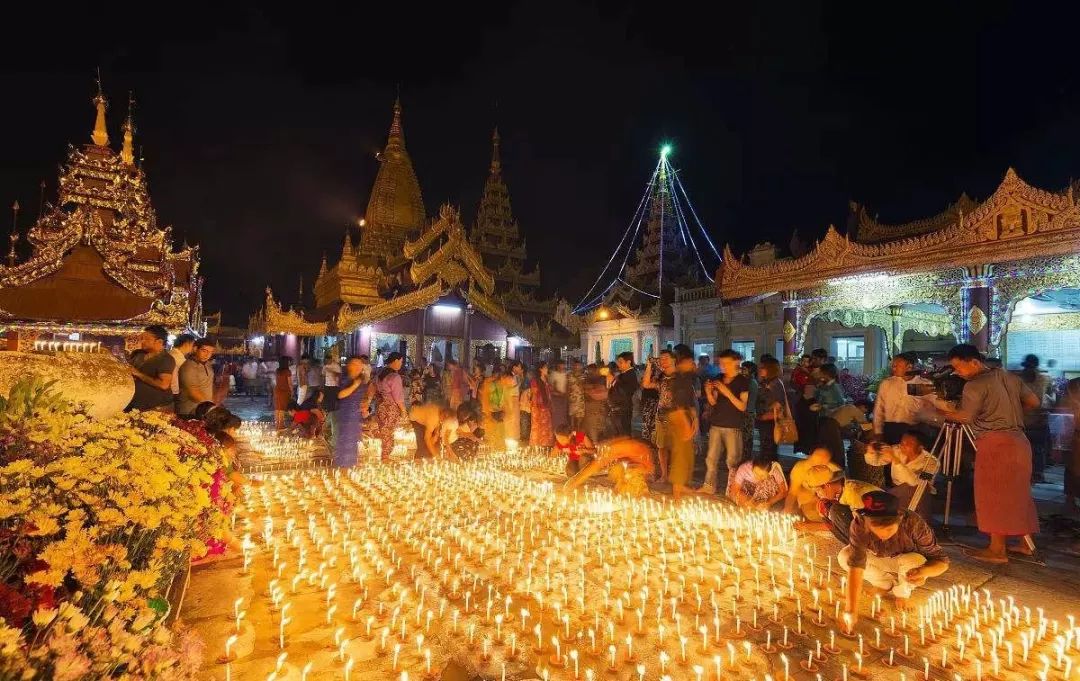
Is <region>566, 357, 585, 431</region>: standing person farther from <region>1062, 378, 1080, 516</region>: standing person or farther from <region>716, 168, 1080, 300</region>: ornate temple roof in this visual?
<region>1062, 378, 1080, 516</region>: standing person

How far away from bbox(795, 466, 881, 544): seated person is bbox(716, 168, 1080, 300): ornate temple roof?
25.1 ft

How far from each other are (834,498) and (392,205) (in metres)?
31.6

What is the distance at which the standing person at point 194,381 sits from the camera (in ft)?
22.0

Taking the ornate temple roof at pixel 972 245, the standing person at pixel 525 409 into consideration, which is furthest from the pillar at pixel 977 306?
the standing person at pixel 525 409

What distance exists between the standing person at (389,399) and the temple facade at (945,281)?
843cm

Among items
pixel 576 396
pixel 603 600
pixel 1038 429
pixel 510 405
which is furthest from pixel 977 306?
pixel 603 600

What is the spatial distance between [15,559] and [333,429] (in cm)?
720

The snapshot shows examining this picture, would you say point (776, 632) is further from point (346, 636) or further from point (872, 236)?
point (872, 236)

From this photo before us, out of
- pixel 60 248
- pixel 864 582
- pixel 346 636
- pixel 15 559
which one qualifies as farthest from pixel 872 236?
pixel 60 248

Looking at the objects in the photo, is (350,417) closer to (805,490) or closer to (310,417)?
(310,417)

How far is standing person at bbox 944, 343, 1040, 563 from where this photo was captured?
15.5ft

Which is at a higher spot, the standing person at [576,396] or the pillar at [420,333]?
the pillar at [420,333]

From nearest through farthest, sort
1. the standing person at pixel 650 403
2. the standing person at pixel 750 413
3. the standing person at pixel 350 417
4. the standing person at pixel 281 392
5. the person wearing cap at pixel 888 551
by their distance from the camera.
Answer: the person wearing cap at pixel 888 551, the standing person at pixel 750 413, the standing person at pixel 350 417, the standing person at pixel 650 403, the standing person at pixel 281 392

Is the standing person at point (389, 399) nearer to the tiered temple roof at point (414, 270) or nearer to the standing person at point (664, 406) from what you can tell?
the standing person at point (664, 406)
